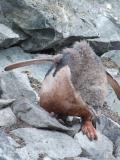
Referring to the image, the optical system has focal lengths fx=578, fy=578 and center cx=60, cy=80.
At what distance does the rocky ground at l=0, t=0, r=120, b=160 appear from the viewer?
210 inches

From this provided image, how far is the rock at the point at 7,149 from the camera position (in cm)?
Answer: 471

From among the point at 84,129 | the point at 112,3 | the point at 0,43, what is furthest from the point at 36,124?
the point at 112,3

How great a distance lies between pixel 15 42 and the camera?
718cm

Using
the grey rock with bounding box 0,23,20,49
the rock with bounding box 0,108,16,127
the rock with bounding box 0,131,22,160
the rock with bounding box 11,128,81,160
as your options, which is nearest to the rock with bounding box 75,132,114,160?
the rock with bounding box 11,128,81,160

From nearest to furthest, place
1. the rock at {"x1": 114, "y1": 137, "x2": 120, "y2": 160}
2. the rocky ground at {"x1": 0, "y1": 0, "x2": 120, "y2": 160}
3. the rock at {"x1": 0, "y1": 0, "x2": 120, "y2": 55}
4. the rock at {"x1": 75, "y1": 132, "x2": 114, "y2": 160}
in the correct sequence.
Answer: the rocky ground at {"x1": 0, "y1": 0, "x2": 120, "y2": 160}, the rock at {"x1": 75, "y1": 132, "x2": 114, "y2": 160}, the rock at {"x1": 114, "y1": 137, "x2": 120, "y2": 160}, the rock at {"x1": 0, "y1": 0, "x2": 120, "y2": 55}

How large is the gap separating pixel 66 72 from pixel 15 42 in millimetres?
1613

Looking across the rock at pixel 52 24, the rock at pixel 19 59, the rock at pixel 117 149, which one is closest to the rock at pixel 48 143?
the rock at pixel 117 149

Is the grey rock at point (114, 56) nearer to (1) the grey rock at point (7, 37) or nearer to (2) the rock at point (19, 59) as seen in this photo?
(2) the rock at point (19, 59)

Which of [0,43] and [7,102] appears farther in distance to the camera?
[0,43]

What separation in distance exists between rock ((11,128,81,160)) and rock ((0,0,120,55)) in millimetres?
2073

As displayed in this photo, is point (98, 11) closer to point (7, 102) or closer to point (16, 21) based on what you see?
point (16, 21)

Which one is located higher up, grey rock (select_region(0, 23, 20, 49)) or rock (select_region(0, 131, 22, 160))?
grey rock (select_region(0, 23, 20, 49))

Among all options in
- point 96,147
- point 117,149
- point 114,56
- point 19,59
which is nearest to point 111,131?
point 117,149

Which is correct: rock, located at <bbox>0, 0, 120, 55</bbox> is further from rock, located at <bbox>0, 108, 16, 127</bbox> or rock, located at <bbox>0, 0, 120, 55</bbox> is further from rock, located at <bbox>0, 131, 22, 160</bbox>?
rock, located at <bbox>0, 131, 22, 160</bbox>
